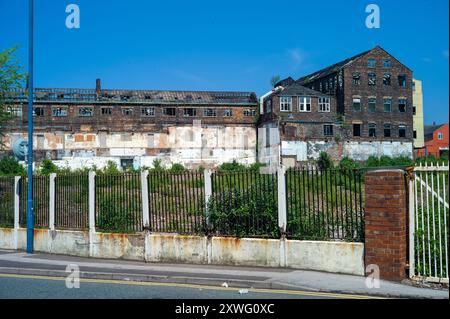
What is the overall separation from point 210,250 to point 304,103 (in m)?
50.9

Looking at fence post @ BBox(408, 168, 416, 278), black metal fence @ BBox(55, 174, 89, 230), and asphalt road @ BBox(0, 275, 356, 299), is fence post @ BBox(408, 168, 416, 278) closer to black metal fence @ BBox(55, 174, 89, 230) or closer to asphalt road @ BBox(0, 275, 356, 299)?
asphalt road @ BBox(0, 275, 356, 299)

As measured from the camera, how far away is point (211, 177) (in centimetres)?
1356

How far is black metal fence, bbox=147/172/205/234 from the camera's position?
45.0 ft

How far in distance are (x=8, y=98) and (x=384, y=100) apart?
157 feet

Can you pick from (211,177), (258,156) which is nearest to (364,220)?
(211,177)

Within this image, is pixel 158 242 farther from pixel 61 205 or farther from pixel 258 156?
pixel 258 156

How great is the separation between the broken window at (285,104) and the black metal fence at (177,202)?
48160 mm

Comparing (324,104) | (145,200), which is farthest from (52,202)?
(324,104)

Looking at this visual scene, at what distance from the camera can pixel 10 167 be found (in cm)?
5400

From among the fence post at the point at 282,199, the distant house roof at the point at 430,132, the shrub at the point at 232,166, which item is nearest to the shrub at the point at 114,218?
the fence post at the point at 282,199

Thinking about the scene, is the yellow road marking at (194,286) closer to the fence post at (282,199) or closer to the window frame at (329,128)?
the fence post at (282,199)

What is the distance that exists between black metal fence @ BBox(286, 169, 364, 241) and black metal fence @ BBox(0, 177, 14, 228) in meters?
10.9

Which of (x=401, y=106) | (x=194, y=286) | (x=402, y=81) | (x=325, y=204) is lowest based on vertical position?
(x=194, y=286)

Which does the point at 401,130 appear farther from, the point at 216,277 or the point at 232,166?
the point at 216,277
